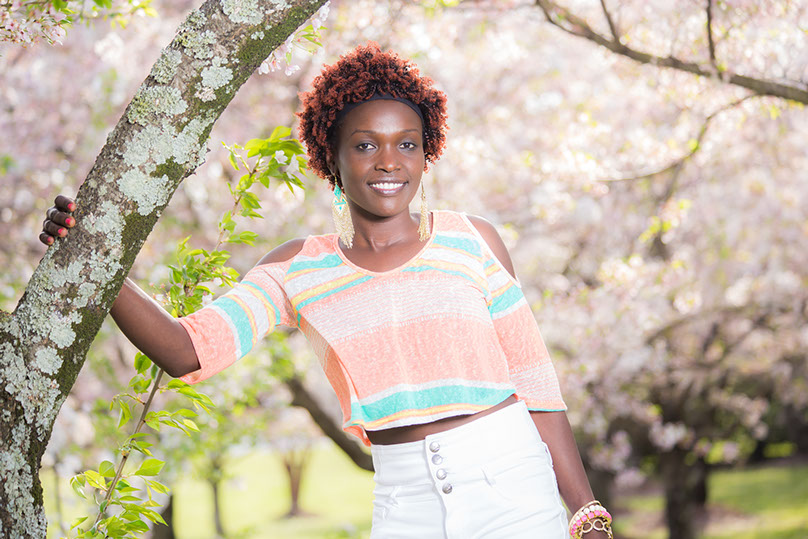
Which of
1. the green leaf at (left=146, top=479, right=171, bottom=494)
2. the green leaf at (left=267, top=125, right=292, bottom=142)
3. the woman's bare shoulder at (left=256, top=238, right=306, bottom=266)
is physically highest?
the green leaf at (left=267, top=125, right=292, bottom=142)

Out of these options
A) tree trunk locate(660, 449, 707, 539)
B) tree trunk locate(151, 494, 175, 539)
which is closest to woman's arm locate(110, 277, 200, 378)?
tree trunk locate(151, 494, 175, 539)

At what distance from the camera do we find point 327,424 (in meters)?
5.95

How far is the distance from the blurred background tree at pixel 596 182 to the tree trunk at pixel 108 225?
8.86 ft

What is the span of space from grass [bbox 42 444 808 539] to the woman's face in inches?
213

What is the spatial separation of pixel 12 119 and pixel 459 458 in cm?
549

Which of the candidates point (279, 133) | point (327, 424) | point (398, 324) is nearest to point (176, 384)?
point (398, 324)

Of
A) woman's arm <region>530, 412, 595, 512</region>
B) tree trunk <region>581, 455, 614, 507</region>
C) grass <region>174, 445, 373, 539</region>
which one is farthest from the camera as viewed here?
grass <region>174, 445, 373, 539</region>

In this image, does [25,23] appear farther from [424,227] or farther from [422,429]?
[422,429]

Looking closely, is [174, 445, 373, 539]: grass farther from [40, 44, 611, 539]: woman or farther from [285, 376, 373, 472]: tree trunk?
[40, 44, 611, 539]: woman

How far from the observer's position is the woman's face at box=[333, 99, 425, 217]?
72.6 inches

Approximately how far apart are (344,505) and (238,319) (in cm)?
1568

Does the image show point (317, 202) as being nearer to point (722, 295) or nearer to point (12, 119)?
point (12, 119)

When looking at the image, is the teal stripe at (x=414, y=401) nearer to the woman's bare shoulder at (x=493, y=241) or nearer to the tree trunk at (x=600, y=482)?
the woman's bare shoulder at (x=493, y=241)

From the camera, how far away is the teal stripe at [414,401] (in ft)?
5.81
